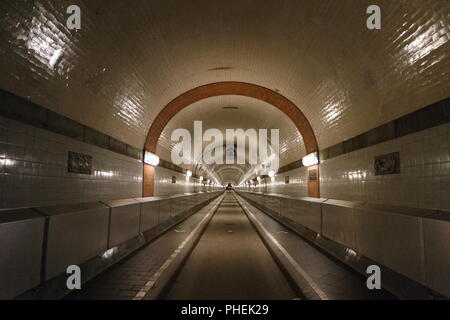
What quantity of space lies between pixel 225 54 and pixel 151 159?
4.92 m

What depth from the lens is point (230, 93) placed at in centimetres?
1140

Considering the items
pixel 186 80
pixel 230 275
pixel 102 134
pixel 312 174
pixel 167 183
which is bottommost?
pixel 230 275

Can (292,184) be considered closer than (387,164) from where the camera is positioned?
No

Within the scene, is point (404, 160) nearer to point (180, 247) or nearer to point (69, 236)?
point (180, 247)

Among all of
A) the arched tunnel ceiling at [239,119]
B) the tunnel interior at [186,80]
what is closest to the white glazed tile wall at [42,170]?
the tunnel interior at [186,80]

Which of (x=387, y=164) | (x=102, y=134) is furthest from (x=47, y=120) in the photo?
(x=387, y=164)

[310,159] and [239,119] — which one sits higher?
[239,119]

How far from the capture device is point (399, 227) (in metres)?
3.72

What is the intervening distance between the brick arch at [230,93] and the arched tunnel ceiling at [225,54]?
3.75 feet

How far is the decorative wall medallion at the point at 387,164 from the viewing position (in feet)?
16.7

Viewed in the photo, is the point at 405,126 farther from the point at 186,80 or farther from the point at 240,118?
the point at 240,118

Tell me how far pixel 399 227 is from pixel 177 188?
1348 centimetres

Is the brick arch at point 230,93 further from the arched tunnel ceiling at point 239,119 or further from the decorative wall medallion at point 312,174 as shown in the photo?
the arched tunnel ceiling at point 239,119
